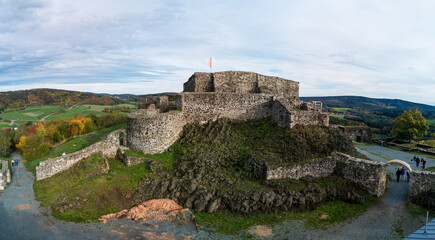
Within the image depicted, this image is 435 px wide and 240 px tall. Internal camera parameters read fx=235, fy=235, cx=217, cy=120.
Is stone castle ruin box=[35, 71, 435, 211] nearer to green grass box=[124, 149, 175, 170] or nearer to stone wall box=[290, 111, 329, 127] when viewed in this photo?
stone wall box=[290, 111, 329, 127]

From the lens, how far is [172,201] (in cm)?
1667

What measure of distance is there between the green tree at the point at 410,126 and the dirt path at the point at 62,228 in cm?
3375

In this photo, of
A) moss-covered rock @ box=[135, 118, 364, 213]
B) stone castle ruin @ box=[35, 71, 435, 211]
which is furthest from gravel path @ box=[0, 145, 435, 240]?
stone castle ruin @ box=[35, 71, 435, 211]

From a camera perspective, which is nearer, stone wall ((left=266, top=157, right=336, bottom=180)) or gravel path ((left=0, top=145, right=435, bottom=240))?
gravel path ((left=0, top=145, right=435, bottom=240))

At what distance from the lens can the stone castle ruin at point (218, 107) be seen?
70.5ft

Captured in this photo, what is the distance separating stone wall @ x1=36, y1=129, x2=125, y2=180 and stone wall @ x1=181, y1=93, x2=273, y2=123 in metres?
7.05

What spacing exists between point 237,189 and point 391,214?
1019 centimetres

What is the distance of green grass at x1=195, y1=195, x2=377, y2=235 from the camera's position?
14320mm

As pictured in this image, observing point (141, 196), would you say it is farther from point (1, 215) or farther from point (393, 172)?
point (393, 172)

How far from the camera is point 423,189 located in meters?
16.5

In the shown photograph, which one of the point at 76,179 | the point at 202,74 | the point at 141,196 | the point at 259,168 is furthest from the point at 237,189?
the point at 202,74

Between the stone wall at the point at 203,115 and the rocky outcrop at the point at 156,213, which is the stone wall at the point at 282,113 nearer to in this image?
the stone wall at the point at 203,115

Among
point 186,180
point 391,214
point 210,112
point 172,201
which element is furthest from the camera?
point 210,112

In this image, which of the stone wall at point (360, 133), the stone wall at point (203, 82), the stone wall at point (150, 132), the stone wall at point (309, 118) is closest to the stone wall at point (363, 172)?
the stone wall at point (309, 118)
